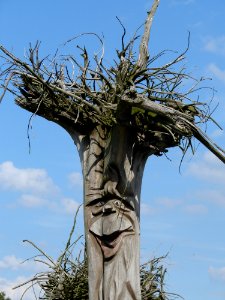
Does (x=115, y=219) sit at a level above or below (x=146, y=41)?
below

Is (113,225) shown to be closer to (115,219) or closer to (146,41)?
(115,219)

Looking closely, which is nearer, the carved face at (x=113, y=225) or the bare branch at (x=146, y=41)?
the carved face at (x=113, y=225)

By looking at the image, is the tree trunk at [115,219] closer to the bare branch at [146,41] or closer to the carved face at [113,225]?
the carved face at [113,225]

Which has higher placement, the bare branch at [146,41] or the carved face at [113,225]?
the bare branch at [146,41]

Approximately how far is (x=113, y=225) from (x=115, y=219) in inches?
2.1

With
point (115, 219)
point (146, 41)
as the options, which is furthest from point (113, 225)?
point (146, 41)

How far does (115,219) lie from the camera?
19.7 ft

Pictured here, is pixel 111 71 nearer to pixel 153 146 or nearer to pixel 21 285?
pixel 153 146

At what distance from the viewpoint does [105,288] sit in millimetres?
5953

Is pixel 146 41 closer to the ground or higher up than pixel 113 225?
higher up

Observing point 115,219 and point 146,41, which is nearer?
point 115,219

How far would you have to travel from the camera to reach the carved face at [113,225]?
598 centimetres

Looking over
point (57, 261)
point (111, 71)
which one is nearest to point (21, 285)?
point (57, 261)

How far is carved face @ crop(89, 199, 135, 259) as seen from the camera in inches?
236
